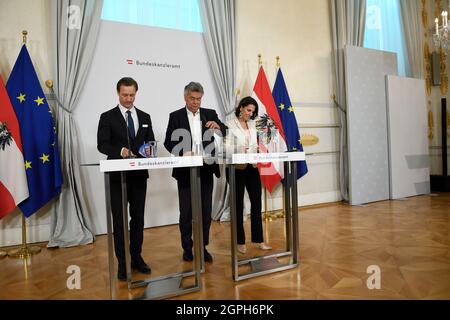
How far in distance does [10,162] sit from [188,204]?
1910 millimetres

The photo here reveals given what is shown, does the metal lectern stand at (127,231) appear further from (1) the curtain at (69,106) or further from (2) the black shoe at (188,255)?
(1) the curtain at (69,106)

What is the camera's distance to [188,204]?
265cm

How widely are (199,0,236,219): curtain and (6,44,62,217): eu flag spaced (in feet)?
6.49

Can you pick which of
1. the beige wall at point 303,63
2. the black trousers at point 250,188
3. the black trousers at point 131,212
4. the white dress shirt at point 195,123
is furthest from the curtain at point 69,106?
the beige wall at point 303,63

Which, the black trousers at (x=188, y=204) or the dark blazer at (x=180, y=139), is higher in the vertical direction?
the dark blazer at (x=180, y=139)

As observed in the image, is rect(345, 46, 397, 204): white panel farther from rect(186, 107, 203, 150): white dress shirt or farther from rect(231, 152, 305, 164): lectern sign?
rect(186, 107, 203, 150): white dress shirt

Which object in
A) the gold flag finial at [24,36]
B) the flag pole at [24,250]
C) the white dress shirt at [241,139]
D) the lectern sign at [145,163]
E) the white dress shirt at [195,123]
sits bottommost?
the flag pole at [24,250]

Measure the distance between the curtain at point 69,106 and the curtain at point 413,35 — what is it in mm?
5729

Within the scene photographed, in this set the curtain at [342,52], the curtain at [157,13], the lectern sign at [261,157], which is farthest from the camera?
the curtain at [342,52]

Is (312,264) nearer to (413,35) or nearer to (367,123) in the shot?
(367,123)

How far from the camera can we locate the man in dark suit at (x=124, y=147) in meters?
2.30

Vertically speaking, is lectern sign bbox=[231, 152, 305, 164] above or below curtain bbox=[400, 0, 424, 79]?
below

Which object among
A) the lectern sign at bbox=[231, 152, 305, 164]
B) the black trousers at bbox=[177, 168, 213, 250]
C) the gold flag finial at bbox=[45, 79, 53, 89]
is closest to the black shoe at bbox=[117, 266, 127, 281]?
the black trousers at bbox=[177, 168, 213, 250]

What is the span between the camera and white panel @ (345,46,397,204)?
5.18 meters
